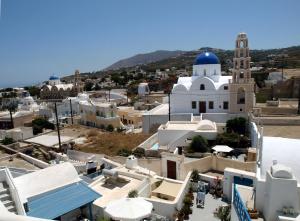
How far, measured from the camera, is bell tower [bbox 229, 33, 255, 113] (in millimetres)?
Answer: 26656

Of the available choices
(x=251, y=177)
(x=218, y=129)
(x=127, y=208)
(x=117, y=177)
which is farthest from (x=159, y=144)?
(x=127, y=208)

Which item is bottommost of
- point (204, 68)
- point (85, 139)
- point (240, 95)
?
point (85, 139)

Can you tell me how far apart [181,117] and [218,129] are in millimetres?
5845

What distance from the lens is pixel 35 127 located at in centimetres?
3638

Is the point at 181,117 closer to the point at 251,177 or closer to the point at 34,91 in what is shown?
the point at 251,177

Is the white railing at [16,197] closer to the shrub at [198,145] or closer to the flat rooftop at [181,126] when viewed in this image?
the shrub at [198,145]

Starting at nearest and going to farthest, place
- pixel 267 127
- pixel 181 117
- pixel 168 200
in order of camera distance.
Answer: pixel 168 200
pixel 267 127
pixel 181 117

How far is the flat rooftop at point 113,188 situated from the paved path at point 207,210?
2.76 meters

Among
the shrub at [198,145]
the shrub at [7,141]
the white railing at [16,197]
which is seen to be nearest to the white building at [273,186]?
the white railing at [16,197]

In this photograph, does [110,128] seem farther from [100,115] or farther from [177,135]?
[177,135]

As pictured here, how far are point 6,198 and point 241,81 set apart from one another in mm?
24073

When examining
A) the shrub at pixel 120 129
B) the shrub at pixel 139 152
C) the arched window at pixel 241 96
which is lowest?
the shrub at pixel 120 129

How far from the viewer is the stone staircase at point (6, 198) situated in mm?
7298

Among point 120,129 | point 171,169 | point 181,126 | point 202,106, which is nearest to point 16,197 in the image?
point 171,169
